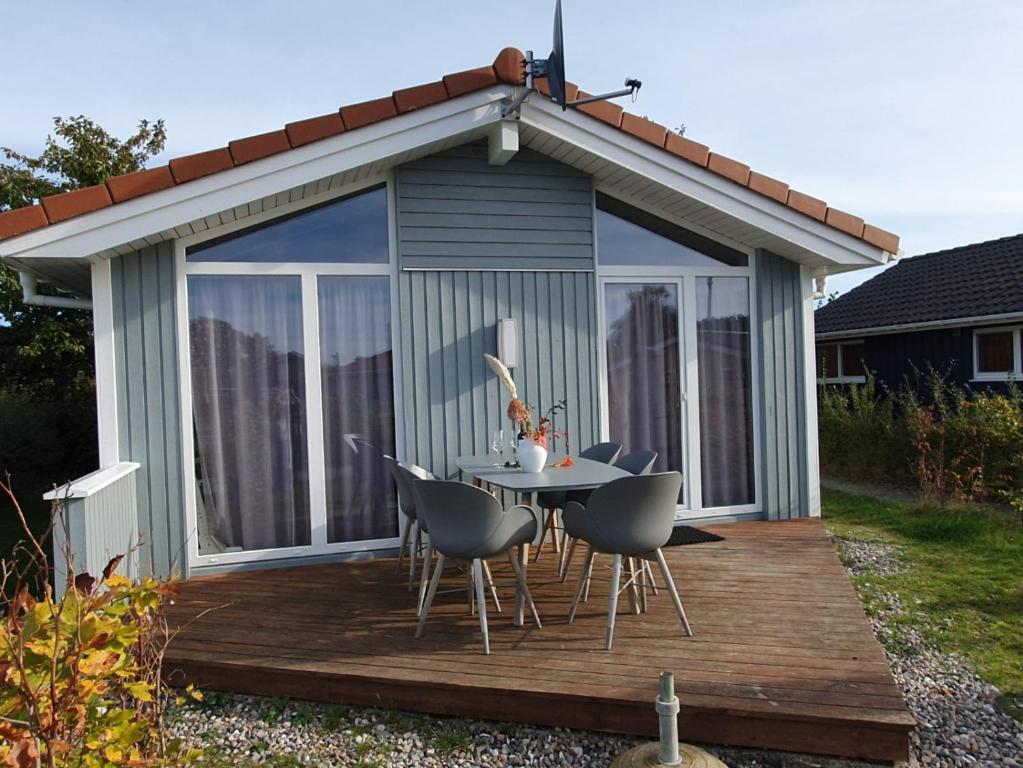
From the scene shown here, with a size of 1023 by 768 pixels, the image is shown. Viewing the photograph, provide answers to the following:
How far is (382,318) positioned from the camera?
5.16 metres

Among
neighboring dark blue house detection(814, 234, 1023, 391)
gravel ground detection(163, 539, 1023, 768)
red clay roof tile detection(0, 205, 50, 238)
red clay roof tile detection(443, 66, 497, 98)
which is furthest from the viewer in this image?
neighboring dark blue house detection(814, 234, 1023, 391)

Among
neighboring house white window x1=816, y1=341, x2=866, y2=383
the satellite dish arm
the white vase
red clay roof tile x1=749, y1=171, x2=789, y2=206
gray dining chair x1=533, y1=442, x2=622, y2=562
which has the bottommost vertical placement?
gray dining chair x1=533, y1=442, x2=622, y2=562

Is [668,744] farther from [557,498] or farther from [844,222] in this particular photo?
[844,222]

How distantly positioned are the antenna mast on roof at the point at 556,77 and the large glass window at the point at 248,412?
194 cm

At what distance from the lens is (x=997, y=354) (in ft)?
35.2

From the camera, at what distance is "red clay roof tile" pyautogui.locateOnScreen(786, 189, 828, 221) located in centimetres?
529

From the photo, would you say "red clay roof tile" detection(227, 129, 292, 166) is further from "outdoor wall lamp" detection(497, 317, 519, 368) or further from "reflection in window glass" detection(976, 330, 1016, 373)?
"reflection in window glass" detection(976, 330, 1016, 373)

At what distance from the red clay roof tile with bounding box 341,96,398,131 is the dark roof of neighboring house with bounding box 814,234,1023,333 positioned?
941cm

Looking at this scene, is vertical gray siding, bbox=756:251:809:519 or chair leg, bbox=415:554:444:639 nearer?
chair leg, bbox=415:554:444:639

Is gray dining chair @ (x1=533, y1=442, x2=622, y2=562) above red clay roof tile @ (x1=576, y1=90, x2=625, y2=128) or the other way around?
the other way around

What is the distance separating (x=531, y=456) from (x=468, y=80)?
7.89ft

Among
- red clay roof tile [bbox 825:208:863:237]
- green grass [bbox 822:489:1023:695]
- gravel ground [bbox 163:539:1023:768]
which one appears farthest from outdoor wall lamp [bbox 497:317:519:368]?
green grass [bbox 822:489:1023:695]

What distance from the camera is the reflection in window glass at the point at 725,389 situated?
5895 millimetres

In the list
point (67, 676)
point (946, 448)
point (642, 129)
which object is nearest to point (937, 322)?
point (946, 448)
